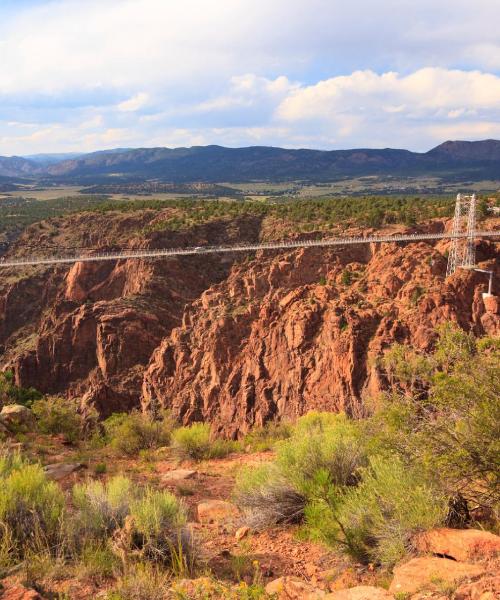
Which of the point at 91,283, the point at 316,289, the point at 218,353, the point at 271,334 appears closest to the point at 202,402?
the point at 218,353

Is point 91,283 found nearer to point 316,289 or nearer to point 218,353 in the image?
point 218,353

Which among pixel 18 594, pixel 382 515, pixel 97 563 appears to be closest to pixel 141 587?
pixel 97 563

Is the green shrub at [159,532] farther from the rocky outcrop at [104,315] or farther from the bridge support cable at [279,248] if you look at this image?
the rocky outcrop at [104,315]

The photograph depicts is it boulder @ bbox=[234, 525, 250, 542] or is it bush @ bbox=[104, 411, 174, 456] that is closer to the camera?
boulder @ bbox=[234, 525, 250, 542]

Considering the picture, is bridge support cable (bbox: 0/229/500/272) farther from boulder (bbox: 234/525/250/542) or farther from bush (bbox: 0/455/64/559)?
bush (bbox: 0/455/64/559)

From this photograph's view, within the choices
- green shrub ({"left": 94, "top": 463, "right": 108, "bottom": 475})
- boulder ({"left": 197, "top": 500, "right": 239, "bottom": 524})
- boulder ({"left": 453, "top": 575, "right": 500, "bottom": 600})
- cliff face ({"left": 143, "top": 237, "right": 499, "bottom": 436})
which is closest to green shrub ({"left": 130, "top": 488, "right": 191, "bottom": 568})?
boulder ({"left": 197, "top": 500, "right": 239, "bottom": 524})

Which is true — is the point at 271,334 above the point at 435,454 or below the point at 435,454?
below
